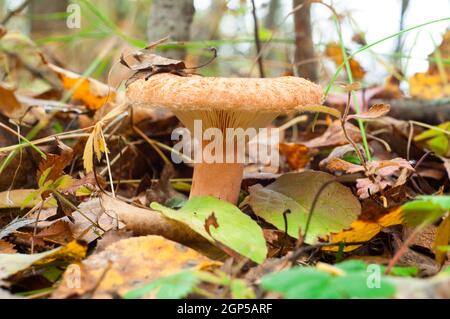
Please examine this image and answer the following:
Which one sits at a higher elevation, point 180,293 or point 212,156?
point 212,156

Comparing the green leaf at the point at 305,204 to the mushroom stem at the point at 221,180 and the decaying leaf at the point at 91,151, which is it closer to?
the mushroom stem at the point at 221,180

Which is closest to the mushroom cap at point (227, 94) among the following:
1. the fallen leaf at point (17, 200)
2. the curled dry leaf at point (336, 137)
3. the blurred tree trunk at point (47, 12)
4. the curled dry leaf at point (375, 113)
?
the curled dry leaf at point (375, 113)

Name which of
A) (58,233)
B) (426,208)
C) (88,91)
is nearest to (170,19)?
(88,91)

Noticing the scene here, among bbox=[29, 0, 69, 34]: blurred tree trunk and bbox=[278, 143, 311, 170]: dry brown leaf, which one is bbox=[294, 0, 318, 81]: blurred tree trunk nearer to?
bbox=[278, 143, 311, 170]: dry brown leaf

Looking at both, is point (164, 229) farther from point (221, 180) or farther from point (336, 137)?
point (336, 137)

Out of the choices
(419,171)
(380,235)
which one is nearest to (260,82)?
(380,235)

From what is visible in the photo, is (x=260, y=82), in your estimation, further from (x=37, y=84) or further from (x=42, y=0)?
(x=42, y=0)

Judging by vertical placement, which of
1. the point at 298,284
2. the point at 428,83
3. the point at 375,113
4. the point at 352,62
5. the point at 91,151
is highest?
the point at 352,62
